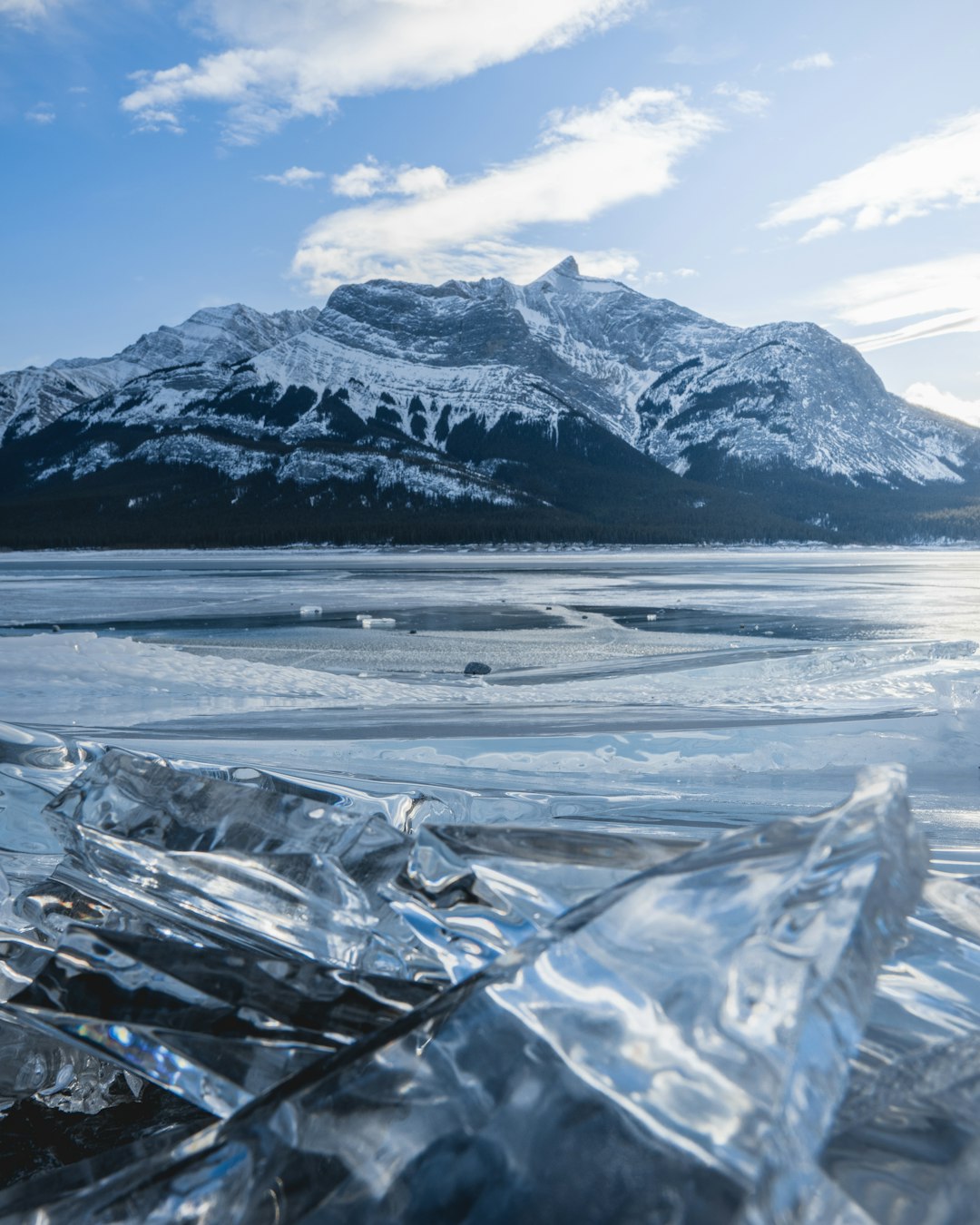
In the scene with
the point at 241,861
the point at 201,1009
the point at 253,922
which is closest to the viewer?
the point at 201,1009

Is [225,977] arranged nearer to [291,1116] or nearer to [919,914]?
[291,1116]

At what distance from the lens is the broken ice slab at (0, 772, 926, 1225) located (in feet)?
3.00

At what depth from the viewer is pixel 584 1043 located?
3.42 feet

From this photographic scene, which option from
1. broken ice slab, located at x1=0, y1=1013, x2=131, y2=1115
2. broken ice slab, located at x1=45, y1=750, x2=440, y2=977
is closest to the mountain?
broken ice slab, located at x1=45, y1=750, x2=440, y2=977

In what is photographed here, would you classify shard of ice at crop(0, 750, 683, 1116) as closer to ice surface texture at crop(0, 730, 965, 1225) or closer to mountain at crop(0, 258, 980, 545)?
ice surface texture at crop(0, 730, 965, 1225)

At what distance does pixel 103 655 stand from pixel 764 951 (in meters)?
8.08

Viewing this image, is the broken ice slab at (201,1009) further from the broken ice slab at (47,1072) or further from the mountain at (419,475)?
the mountain at (419,475)

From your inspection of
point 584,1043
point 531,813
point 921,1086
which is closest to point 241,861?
point 584,1043

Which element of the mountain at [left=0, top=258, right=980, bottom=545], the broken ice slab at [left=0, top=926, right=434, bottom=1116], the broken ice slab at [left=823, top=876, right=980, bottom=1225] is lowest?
the broken ice slab at [left=0, top=926, right=434, bottom=1116]

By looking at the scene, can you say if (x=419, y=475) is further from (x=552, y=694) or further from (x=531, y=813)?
(x=531, y=813)

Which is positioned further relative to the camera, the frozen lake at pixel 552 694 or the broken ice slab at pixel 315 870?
the frozen lake at pixel 552 694

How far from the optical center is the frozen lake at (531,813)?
1058 mm

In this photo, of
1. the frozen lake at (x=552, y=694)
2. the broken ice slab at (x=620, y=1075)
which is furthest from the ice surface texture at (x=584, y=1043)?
the frozen lake at (x=552, y=694)

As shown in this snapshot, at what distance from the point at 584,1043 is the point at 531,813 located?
2535 millimetres
